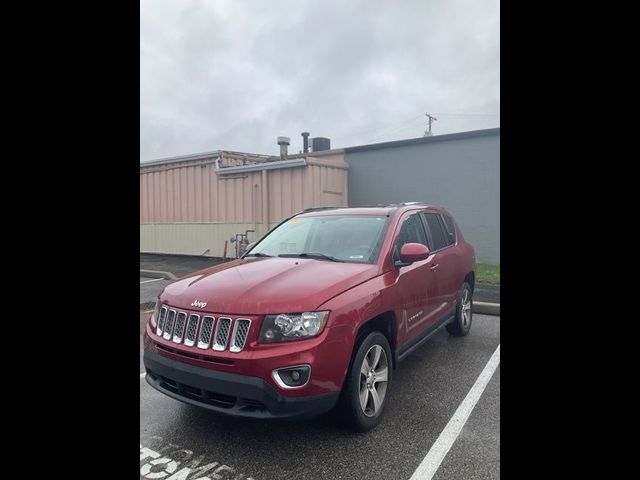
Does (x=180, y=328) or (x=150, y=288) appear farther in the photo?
(x=150, y=288)

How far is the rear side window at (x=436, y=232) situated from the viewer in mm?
4793

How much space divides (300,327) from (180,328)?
89 centimetres

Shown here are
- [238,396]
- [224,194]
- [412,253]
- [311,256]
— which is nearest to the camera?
[238,396]

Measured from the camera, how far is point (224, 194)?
13148mm

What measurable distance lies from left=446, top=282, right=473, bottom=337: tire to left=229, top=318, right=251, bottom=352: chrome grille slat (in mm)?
3331

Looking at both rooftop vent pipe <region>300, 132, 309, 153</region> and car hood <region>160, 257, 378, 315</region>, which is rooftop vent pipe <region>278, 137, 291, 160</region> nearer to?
rooftop vent pipe <region>300, 132, 309, 153</region>

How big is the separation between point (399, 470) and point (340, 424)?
538 millimetres

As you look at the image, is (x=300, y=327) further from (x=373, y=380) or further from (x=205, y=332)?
(x=373, y=380)

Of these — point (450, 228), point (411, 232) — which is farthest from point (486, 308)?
point (411, 232)

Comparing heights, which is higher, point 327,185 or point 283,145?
point 283,145

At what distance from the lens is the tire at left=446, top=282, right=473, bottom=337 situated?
533cm

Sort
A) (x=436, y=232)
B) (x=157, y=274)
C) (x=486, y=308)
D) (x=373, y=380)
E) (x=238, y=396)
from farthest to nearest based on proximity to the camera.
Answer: (x=157, y=274) → (x=486, y=308) → (x=436, y=232) → (x=373, y=380) → (x=238, y=396)
